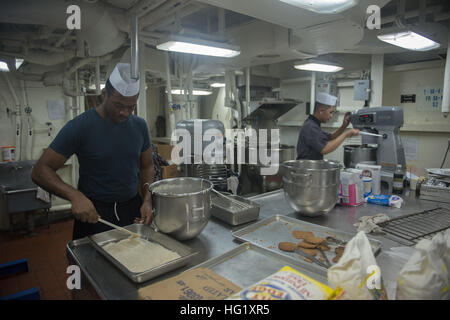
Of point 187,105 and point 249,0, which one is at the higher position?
point 249,0

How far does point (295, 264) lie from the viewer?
1.16m

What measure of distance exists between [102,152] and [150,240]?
702mm

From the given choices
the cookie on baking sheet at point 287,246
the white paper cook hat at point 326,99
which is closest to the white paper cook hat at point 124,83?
the cookie on baking sheet at point 287,246

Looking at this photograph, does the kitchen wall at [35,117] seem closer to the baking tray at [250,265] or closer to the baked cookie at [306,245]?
the baking tray at [250,265]

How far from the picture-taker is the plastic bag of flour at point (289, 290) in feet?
2.59

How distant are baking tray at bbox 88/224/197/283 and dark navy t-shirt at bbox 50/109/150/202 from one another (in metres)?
0.43

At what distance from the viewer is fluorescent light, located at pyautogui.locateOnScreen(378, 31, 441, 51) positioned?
231 centimetres

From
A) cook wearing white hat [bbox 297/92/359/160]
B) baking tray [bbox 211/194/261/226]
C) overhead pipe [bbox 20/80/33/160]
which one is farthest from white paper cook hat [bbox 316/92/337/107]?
overhead pipe [bbox 20/80/33/160]

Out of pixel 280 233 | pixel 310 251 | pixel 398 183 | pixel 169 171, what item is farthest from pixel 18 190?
pixel 398 183

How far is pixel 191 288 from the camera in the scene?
3.22ft

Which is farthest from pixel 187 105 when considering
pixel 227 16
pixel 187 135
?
pixel 227 16
